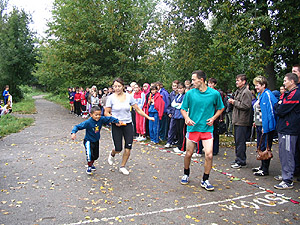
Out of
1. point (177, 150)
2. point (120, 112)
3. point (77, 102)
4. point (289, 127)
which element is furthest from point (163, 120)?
point (77, 102)

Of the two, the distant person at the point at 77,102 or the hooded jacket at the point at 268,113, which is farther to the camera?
the distant person at the point at 77,102

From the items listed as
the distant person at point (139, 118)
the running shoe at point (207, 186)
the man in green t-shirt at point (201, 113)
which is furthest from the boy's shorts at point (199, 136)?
the distant person at point (139, 118)

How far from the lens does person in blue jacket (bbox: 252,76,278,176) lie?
6477 mm

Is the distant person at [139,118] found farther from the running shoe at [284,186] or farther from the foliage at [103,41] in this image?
the foliage at [103,41]

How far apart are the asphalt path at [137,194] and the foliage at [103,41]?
13335 mm

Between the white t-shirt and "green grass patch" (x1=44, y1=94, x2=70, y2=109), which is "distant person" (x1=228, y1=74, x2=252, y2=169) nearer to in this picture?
the white t-shirt

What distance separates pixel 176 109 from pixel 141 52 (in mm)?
12804

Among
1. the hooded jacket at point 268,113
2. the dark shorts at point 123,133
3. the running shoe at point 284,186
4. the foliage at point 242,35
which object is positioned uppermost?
the foliage at point 242,35

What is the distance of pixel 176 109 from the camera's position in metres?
9.74

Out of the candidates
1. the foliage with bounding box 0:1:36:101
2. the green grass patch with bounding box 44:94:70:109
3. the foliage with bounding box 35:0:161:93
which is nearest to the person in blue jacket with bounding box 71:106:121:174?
the foliage with bounding box 35:0:161:93

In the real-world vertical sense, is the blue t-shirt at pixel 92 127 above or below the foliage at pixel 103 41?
below

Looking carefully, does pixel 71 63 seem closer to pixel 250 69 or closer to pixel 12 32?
pixel 250 69

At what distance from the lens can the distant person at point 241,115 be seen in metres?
7.37

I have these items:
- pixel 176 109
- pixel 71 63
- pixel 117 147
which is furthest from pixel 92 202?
pixel 71 63
